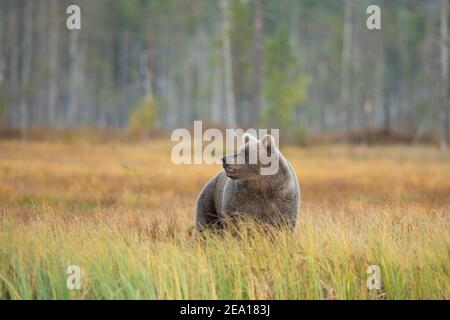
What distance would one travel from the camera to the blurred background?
129 ft

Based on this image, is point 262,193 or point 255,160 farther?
point 262,193

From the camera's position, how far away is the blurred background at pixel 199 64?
39.2 meters

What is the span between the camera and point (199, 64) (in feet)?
182

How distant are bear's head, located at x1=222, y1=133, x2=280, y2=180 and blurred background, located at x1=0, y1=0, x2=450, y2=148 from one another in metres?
27.6

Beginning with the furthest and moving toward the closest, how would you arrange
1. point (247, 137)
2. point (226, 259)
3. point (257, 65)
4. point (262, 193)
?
1. point (257, 65)
2. point (247, 137)
3. point (262, 193)
4. point (226, 259)

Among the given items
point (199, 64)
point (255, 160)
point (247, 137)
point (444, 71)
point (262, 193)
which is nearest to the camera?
point (255, 160)

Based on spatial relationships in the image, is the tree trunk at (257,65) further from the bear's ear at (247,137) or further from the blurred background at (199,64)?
the bear's ear at (247,137)

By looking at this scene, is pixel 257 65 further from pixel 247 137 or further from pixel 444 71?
pixel 247 137

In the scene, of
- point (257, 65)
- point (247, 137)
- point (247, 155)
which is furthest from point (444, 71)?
point (247, 155)

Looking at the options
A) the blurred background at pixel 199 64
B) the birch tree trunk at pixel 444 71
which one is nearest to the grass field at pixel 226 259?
the birch tree trunk at pixel 444 71

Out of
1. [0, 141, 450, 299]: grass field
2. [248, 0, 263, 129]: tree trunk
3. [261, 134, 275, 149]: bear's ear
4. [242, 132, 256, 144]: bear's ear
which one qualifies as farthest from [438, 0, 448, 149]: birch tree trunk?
[261, 134, 275, 149]: bear's ear

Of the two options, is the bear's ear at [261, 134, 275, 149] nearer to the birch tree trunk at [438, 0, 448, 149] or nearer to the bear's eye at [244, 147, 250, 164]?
the bear's eye at [244, 147, 250, 164]

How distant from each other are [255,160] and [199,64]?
1954 inches
